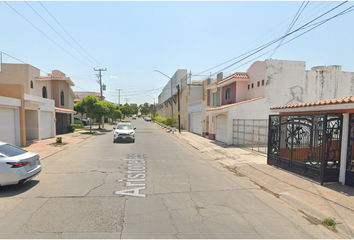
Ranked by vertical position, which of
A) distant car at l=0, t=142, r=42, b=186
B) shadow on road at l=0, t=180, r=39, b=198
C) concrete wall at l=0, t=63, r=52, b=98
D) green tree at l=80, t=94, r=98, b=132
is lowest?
shadow on road at l=0, t=180, r=39, b=198

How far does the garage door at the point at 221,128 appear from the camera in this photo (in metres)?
17.6

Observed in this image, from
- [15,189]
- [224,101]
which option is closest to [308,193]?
[15,189]

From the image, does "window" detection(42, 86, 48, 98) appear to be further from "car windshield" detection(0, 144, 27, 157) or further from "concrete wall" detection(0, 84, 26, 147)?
"car windshield" detection(0, 144, 27, 157)

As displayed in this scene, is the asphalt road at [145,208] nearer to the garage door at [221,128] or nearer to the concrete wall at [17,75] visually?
the garage door at [221,128]

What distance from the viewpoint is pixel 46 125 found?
65.0ft

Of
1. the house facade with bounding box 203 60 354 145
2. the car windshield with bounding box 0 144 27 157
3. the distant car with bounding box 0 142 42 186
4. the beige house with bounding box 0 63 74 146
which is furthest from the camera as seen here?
the house facade with bounding box 203 60 354 145

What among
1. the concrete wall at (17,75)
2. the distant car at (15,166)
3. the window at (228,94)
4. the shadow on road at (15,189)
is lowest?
the shadow on road at (15,189)

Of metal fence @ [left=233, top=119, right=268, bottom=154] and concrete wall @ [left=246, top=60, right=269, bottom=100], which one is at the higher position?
concrete wall @ [left=246, top=60, right=269, bottom=100]

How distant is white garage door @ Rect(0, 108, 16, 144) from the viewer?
1319cm

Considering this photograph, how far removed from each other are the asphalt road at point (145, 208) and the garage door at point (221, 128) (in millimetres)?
9591

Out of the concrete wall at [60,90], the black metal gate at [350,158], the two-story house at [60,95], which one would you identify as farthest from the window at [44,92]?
the black metal gate at [350,158]

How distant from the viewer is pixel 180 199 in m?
5.64

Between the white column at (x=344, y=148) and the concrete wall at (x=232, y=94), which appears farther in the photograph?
the concrete wall at (x=232, y=94)

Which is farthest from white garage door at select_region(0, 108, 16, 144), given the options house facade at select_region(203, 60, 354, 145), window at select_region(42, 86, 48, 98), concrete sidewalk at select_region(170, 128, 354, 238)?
house facade at select_region(203, 60, 354, 145)
